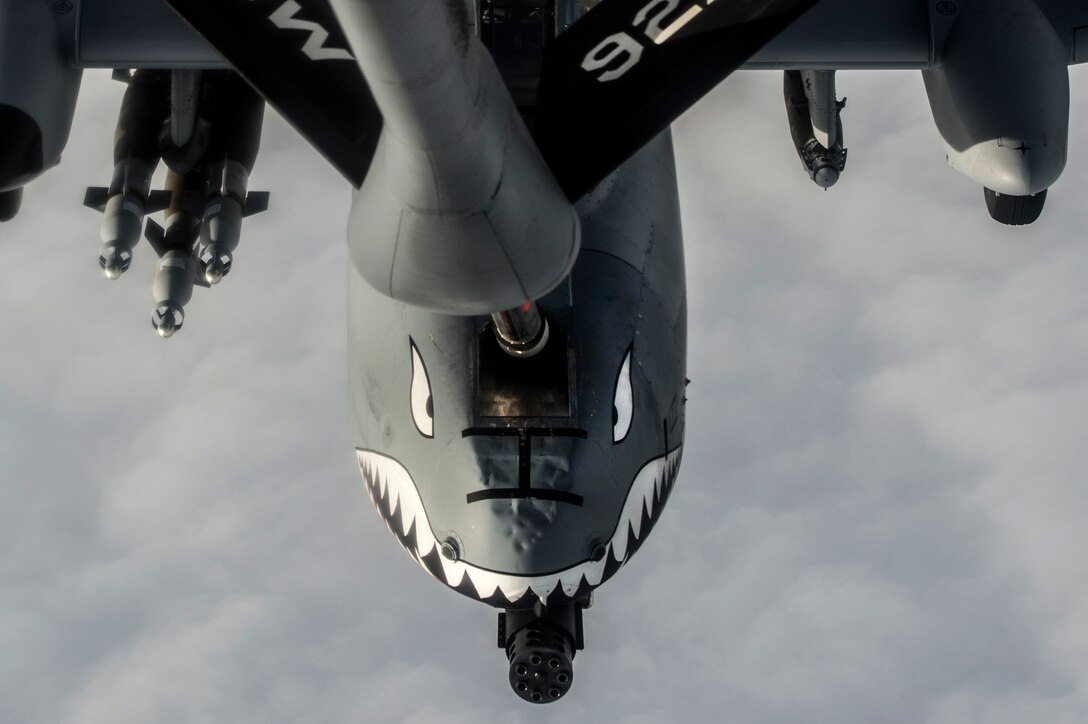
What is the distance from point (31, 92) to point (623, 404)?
5999mm

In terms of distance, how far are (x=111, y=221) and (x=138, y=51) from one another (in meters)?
2.61

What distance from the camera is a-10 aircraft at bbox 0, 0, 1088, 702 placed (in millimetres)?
6770

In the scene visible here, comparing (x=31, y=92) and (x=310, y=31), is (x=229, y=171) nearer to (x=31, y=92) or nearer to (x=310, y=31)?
(x=31, y=92)

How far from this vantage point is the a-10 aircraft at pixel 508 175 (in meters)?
6.77

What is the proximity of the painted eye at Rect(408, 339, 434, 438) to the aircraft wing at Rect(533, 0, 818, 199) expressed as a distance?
3610mm

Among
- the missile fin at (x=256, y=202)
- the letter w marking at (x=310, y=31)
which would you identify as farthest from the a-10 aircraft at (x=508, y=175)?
the missile fin at (x=256, y=202)

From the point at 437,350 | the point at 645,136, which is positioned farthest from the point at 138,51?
the point at 645,136

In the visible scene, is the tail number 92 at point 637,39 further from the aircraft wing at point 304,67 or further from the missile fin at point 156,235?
the missile fin at point 156,235

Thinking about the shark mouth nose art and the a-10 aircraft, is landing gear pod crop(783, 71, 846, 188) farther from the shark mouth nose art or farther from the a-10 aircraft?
the shark mouth nose art

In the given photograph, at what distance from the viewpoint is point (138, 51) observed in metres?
14.0

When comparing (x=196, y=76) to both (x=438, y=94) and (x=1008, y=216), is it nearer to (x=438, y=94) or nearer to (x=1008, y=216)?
(x=1008, y=216)

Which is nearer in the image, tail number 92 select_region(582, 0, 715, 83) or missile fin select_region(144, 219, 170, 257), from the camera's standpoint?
tail number 92 select_region(582, 0, 715, 83)

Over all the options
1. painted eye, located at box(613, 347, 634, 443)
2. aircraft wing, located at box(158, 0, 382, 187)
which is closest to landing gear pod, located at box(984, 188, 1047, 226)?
painted eye, located at box(613, 347, 634, 443)

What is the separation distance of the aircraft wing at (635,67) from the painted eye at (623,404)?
350cm
